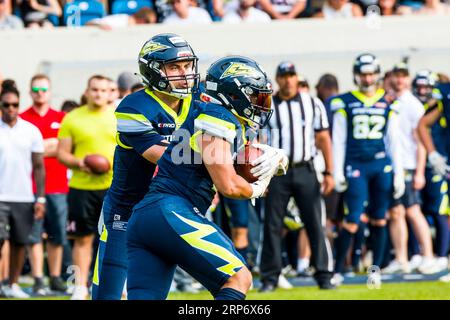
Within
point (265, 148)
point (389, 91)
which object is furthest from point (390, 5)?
point (265, 148)

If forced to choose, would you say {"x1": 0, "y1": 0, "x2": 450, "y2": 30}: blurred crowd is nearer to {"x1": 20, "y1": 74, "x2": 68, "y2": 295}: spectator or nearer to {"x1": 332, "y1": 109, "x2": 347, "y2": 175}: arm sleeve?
{"x1": 20, "y1": 74, "x2": 68, "y2": 295}: spectator

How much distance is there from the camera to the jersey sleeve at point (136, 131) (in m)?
6.33

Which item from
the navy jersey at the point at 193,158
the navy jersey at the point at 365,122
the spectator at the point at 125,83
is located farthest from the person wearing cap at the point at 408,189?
the navy jersey at the point at 193,158

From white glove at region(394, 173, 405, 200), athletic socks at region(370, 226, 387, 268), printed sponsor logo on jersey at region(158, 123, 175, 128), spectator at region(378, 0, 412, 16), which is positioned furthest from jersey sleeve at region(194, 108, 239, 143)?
spectator at region(378, 0, 412, 16)

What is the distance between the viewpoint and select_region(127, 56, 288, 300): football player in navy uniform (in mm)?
5488

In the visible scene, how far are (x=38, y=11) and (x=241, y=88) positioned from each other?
353 inches

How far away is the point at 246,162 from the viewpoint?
19.0 ft

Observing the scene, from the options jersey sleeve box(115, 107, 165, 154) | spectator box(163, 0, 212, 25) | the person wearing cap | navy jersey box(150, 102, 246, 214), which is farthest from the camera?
spectator box(163, 0, 212, 25)

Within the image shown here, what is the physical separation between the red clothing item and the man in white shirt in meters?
0.70

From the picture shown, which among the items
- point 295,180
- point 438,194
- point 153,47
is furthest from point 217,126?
point 438,194

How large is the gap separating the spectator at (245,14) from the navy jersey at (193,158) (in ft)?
27.2

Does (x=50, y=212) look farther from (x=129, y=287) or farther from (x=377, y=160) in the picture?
(x=129, y=287)

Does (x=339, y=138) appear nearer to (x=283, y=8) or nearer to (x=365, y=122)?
(x=365, y=122)
